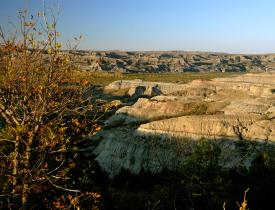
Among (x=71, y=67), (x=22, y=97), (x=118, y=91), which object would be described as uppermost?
(x=71, y=67)

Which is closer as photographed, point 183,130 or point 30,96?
point 30,96

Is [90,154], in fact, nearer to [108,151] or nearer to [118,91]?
[108,151]

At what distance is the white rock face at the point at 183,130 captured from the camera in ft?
118

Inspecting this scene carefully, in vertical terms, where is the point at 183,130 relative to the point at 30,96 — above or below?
below

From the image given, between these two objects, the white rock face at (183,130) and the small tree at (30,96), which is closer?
the small tree at (30,96)

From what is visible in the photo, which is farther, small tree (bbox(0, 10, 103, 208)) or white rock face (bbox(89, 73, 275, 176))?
white rock face (bbox(89, 73, 275, 176))

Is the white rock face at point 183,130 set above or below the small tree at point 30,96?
below

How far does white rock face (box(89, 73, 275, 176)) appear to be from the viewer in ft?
118

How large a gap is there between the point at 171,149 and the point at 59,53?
963 inches

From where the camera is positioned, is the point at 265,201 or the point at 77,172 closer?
the point at 265,201

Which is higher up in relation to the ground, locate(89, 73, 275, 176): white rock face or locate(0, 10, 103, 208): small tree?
locate(0, 10, 103, 208): small tree

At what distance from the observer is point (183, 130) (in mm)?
38875

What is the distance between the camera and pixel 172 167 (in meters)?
36.1

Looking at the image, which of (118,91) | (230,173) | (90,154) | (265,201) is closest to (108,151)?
(90,154)
